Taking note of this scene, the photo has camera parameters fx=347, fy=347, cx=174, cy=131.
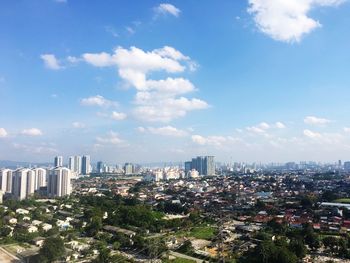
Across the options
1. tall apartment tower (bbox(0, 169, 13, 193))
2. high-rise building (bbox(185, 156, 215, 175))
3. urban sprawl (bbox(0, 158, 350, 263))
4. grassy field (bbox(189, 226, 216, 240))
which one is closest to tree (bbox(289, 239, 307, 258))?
urban sprawl (bbox(0, 158, 350, 263))

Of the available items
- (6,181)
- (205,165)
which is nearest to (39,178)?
(6,181)

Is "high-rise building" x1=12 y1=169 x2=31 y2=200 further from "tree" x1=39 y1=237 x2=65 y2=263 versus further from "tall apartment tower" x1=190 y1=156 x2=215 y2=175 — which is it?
"tall apartment tower" x1=190 y1=156 x2=215 y2=175

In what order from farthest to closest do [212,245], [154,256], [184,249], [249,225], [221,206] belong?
[221,206] < [249,225] < [212,245] < [184,249] < [154,256]

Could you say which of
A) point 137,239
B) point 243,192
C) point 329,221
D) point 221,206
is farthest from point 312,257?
point 243,192

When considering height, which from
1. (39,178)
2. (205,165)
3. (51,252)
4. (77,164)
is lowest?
(51,252)

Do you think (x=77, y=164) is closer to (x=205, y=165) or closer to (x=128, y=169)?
(x=128, y=169)

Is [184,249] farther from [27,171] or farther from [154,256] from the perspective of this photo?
[27,171]
